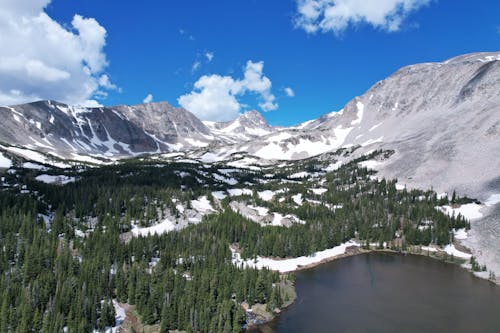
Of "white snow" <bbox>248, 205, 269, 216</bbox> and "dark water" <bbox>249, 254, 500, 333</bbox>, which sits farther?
"white snow" <bbox>248, 205, 269, 216</bbox>

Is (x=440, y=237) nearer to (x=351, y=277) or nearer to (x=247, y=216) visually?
(x=351, y=277)

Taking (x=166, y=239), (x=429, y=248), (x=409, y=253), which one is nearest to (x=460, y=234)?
(x=429, y=248)

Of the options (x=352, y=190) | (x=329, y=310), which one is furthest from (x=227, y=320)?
(x=352, y=190)

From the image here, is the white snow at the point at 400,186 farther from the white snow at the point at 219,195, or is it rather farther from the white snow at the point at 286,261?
the white snow at the point at 219,195

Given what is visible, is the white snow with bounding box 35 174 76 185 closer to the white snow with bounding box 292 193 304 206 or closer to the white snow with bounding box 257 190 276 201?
the white snow with bounding box 257 190 276 201

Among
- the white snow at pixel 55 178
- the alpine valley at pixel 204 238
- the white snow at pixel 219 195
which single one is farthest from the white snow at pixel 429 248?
the white snow at pixel 55 178

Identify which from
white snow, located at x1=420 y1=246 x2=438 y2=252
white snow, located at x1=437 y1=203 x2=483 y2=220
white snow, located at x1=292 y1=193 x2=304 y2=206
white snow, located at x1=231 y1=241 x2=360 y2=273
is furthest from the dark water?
white snow, located at x1=292 y1=193 x2=304 y2=206
